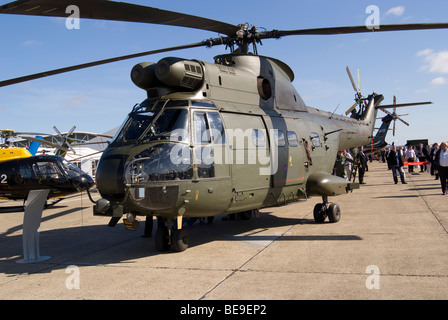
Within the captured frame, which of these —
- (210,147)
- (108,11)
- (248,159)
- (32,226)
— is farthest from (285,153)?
(32,226)

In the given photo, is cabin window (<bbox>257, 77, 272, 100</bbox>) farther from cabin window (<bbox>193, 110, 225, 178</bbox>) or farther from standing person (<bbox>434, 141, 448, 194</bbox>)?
standing person (<bbox>434, 141, 448, 194</bbox>)

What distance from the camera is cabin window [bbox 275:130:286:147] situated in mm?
8322

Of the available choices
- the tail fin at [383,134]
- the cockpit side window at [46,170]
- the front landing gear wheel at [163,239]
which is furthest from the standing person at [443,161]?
the tail fin at [383,134]

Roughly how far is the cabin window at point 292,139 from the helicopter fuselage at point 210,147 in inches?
1.0

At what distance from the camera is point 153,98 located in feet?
24.1

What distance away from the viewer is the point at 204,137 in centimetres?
686

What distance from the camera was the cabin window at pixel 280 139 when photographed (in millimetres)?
8322

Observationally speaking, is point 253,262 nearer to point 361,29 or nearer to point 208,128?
point 208,128

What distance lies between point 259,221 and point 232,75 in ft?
13.4

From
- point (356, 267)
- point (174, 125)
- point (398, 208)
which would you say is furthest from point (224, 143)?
point (398, 208)

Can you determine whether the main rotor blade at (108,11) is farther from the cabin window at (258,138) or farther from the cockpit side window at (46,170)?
the cockpit side window at (46,170)

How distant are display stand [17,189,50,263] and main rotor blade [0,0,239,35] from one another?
3428mm

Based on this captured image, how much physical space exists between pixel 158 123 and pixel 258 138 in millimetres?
2115

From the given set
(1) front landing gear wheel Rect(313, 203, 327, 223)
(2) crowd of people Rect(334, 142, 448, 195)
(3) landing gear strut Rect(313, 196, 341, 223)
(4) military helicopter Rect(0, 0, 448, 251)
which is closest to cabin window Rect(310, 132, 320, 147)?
(4) military helicopter Rect(0, 0, 448, 251)
